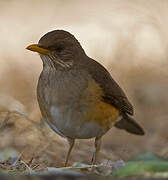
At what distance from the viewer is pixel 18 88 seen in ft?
33.9

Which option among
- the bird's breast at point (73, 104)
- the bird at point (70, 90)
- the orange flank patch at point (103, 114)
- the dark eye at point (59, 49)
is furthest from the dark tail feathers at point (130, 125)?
the dark eye at point (59, 49)

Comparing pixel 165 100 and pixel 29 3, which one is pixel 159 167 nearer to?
pixel 165 100

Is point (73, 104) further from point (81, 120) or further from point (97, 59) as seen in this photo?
point (97, 59)

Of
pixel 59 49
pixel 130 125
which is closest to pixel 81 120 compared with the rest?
pixel 59 49

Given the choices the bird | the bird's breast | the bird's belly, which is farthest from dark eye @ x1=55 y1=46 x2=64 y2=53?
the bird's belly

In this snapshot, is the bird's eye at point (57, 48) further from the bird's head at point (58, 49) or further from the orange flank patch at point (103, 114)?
the orange flank patch at point (103, 114)

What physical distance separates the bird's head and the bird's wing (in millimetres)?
227

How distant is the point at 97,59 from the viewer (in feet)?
36.5

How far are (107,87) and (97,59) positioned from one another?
4692 mm

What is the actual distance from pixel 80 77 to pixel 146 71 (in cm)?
566

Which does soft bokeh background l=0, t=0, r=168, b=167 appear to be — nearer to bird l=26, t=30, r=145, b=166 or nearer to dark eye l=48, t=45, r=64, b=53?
bird l=26, t=30, r=145, b=166

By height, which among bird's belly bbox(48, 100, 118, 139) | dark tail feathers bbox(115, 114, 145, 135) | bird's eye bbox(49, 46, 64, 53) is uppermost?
bird's eye bbox(49, 46, 64, 53)

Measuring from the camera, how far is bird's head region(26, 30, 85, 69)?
598 centimetres

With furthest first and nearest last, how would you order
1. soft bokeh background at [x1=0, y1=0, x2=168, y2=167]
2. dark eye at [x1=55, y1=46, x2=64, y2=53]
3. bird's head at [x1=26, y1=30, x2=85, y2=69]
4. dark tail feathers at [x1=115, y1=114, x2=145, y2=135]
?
soft bokeh background at [x1=0, y1=0, x2=168, y2=167], dark tail feathers at [x1=115, y1=114, x2=145, y2=135], dark eye at [x1=55, y1=46, x2=64, y2=53], bird's head at [x1=26, y1=30, x2=85, y2=69]
